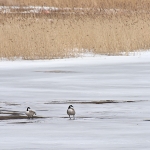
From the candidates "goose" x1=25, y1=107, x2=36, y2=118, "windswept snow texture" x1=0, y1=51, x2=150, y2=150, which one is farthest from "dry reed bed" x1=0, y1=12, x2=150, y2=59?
"goose" x1=25, y1=107, x2=36, y2=118

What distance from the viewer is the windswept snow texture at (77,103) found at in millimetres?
7438

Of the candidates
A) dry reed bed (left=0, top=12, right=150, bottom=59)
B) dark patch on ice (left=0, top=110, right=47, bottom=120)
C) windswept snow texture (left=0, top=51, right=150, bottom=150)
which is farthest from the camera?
dry reed bed (left=0, top=12, right=150, bottom=59)

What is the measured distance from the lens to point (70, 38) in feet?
67.5

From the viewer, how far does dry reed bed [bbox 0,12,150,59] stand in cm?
1921

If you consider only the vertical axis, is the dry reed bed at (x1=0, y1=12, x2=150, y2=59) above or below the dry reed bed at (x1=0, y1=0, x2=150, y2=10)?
below

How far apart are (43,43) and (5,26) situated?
1.99 m

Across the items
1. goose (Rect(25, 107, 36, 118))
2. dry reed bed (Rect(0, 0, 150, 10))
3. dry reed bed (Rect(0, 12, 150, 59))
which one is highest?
dry reed bed (Rect(0, 0, 150, 10))

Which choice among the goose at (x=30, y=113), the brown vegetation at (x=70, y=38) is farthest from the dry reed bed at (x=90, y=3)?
the goose at (x=30, y=113)

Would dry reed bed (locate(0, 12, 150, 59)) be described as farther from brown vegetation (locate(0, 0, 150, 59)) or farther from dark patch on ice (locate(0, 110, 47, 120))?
dark patch on ice (locate(0, 110, 47, 120))

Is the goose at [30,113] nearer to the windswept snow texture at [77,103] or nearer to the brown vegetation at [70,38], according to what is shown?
the windswept snow texture at [77,103]

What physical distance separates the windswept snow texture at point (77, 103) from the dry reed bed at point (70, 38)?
78 cm

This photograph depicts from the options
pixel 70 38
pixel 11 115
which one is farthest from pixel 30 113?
pixel 70 38

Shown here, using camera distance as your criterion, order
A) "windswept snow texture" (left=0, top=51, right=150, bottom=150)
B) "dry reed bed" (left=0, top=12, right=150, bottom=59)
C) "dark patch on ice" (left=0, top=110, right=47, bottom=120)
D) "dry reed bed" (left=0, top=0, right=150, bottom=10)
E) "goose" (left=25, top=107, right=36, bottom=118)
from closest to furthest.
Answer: "windswept snow texture" (left=0, top=51, right=150, bottom=150)
"goose" (left=25, top=107, right=36, bottom=118)
"dark patch on ice" (left=0, top=110, right=47, bottom=120)
"dry reed bed" (left=0, top=12, right=150, bottom=59)
"dry reed bed" (left=0, top=0, right=150, bottom=10)

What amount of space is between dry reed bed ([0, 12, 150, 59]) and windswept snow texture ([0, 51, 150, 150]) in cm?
78
